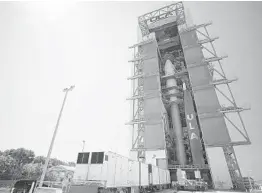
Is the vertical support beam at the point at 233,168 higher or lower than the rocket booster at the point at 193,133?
lower

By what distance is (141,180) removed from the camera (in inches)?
658

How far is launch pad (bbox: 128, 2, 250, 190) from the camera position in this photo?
1062 inches

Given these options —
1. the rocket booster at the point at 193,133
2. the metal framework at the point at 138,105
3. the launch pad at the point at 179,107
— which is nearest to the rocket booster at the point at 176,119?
the launch pad at the point at 179,107

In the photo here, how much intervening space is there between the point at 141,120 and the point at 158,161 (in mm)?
9170

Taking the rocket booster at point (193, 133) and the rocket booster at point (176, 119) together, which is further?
the rocket booster at point (176, 119)

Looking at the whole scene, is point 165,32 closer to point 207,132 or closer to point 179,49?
point 179,49

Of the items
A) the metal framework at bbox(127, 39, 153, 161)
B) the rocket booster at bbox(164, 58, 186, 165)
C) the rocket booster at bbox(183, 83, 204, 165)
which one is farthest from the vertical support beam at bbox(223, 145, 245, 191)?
the metal framework at bbox(127, 39, 153, 161)

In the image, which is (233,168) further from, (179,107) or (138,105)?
(138,105)

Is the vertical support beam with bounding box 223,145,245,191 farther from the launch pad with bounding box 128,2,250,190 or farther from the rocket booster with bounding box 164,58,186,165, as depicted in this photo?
the rocket booster with bounding box 164,58,186,165

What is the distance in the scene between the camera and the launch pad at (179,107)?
88.5 feet

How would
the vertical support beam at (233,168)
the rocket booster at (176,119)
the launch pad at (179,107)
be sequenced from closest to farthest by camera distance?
the vertical support beam at (233,168) → the launch pad at (179,107) → the rocket booster at (176,119)

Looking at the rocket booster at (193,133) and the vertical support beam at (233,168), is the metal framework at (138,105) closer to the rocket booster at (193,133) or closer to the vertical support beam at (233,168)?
the rocket booster at (193,133)

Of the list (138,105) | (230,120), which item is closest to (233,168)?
(230,120)

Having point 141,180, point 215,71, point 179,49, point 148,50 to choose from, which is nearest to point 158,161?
point 141,180
